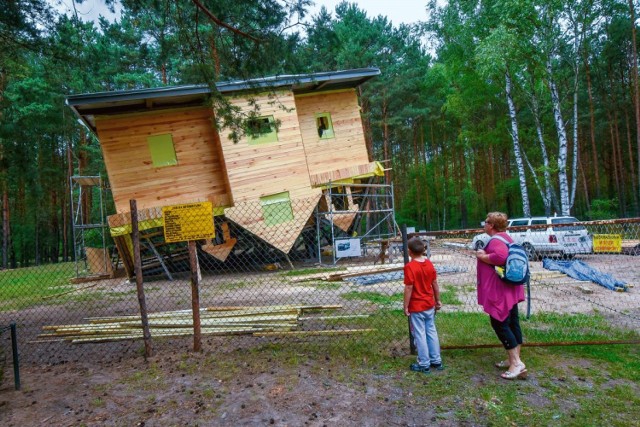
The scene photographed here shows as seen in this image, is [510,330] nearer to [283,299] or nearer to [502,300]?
[502,300]

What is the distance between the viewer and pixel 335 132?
18500mm

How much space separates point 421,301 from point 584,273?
27.6 feet

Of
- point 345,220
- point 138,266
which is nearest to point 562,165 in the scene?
point 345,220

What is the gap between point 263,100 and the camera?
54.5ft

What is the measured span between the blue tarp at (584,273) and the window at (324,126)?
1065cm

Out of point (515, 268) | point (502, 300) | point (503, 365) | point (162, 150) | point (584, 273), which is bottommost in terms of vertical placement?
point (584, 273)

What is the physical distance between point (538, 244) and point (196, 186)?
13.3 metres

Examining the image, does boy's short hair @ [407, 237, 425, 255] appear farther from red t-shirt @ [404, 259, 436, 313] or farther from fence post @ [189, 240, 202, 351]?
fence post @ [189, 240, 202, 351]

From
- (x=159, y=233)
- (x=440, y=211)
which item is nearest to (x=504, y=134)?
(x=440, y=211)

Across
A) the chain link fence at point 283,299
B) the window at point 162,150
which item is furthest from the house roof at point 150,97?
the chain link fence at point 283,299

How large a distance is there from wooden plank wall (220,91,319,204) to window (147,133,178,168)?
2.17 m

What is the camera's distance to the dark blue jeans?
3988 mm

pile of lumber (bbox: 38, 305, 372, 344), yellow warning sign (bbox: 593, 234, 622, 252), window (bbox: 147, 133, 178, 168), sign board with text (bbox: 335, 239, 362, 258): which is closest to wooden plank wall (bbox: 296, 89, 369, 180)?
sign board with text (bbox: 335, 239, 362, 258)

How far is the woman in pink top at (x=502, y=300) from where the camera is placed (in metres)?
3.97
